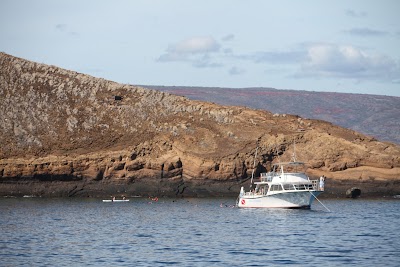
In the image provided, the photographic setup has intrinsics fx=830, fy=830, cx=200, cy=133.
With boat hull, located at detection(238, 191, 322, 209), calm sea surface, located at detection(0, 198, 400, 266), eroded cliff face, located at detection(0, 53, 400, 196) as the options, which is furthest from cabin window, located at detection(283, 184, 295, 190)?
eroded cliff face, located at detection(0, 53, 400, 196)

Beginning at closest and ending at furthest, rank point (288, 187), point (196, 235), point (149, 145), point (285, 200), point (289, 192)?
point (196, 235) → point (289, 192) → point (285, 200) → point (288, 187) → point (149, 145)

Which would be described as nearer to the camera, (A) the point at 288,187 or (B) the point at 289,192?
(B) the point at 289,192

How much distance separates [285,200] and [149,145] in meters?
32.8

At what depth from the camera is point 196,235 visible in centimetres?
6388

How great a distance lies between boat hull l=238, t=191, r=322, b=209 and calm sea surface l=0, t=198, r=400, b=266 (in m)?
1.58

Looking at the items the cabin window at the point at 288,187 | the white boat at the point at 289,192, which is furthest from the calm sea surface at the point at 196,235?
the cabin window at the point at 288,187

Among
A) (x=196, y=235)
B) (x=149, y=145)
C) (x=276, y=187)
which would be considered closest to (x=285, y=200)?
(x=276, y=187)

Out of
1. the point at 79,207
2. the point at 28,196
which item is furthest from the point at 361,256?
the point at 28,196

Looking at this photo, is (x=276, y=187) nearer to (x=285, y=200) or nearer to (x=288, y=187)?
(x=288, y=187)

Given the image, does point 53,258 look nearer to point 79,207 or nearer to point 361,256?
point 361,256

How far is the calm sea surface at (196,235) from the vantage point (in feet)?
167

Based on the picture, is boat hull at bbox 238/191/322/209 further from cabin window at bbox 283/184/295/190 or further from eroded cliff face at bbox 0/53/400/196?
eroded cliff face at bbox 0/53/400/196

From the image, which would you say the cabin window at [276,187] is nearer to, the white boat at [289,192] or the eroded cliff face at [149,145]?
the white boat at [289,192]

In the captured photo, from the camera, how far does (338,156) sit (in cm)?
11388
